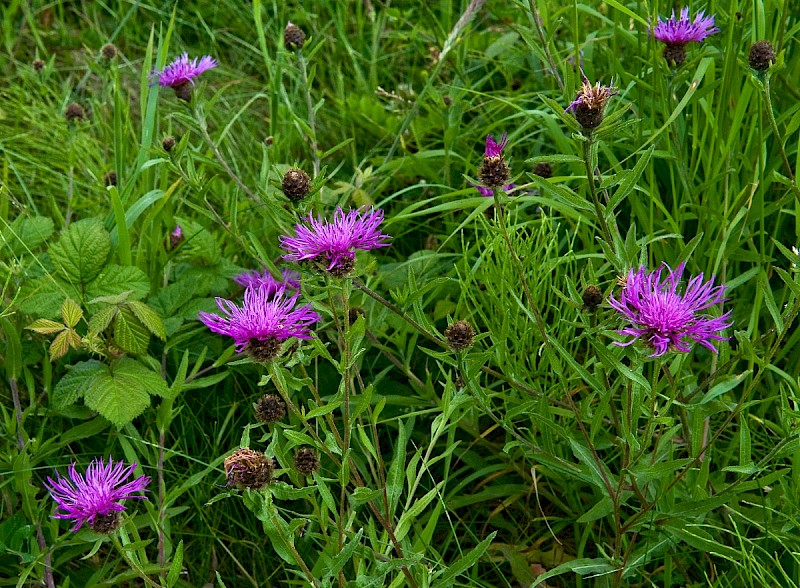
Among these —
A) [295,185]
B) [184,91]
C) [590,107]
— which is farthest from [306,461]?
[184,91]

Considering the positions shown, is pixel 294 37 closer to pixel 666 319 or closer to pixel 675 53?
pixel 675 53

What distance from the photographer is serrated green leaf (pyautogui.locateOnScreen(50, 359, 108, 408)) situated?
1564mm

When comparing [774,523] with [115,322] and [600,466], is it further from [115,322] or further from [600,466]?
[115,322]

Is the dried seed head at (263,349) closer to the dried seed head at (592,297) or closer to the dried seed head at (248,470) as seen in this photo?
the dried seed head at (248,470)

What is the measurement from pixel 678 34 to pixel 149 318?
1.05 m

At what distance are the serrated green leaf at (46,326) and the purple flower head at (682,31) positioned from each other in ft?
3.79

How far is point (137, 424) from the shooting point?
1714mm

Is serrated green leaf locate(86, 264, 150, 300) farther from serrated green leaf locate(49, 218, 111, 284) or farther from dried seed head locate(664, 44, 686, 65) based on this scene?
dried seed head locate(664, 44, 686, 65)

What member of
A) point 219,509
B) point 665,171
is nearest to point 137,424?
point 219,509

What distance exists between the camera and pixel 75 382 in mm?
1597

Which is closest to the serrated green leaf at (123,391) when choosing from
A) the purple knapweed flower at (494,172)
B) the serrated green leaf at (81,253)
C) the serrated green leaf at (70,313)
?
the serrated green leaf at (70,313)

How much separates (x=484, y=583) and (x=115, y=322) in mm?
789

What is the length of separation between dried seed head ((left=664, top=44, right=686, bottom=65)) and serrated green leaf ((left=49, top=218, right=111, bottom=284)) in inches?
43.1

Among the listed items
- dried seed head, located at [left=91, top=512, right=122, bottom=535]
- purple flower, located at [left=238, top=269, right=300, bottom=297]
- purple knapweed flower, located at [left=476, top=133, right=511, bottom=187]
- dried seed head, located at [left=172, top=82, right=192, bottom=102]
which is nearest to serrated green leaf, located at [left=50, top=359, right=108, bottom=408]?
purple flower, located at [left=238, top=269, right=300, bottom=297]
